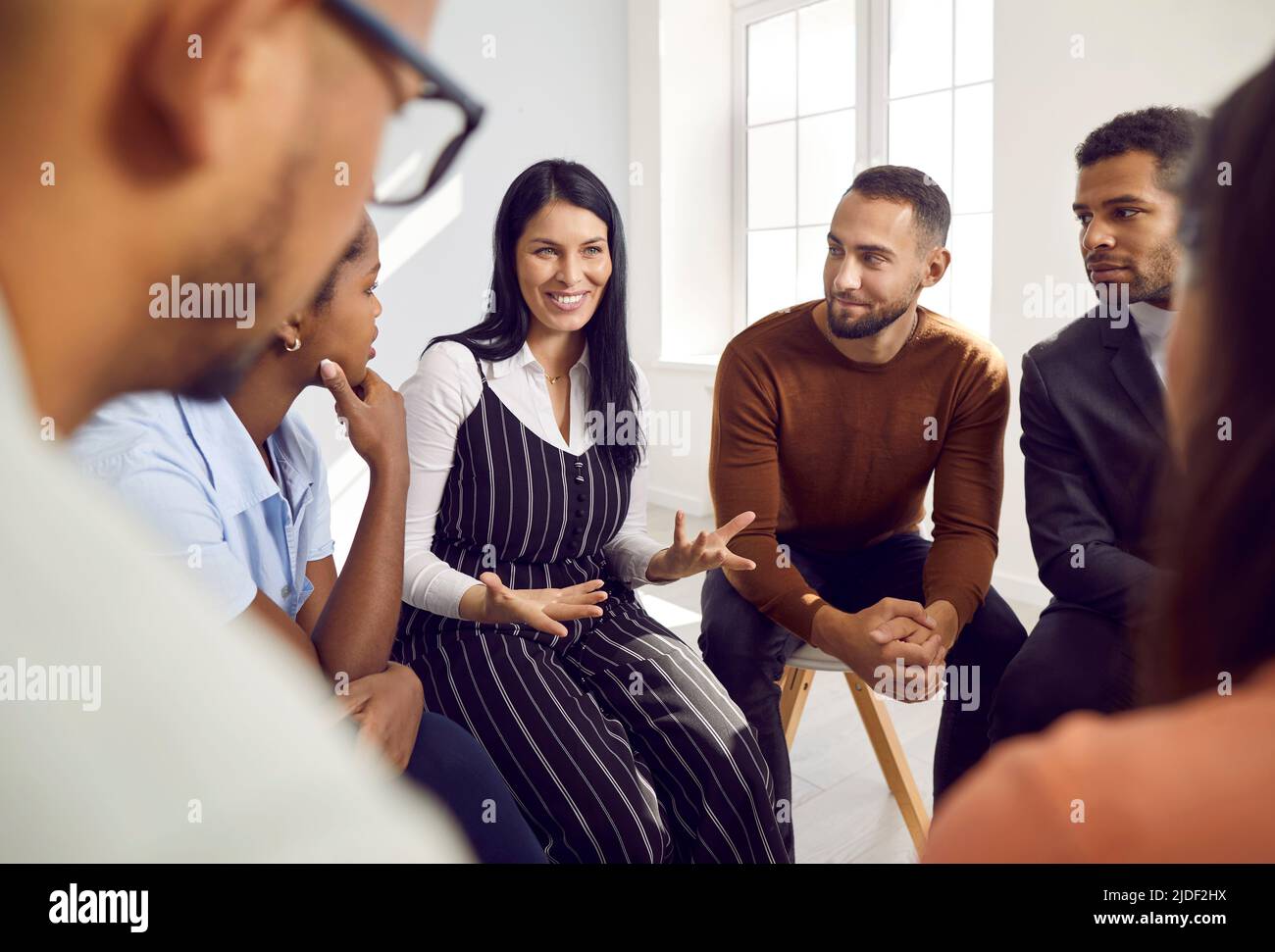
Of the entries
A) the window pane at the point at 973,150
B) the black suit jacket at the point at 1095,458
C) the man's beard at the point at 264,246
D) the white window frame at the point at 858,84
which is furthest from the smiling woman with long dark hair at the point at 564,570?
the white window frame at the point at 858,84

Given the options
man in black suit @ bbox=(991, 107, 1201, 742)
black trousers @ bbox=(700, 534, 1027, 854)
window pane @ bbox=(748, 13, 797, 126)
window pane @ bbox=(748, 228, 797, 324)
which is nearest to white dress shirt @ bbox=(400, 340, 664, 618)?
black trousers @ bbox=(700, 534, 1027, 854)

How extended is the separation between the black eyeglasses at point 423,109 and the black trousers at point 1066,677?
78 cm

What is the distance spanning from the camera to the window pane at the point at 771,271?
2514 millimetres

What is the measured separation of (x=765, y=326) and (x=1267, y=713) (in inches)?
36.3

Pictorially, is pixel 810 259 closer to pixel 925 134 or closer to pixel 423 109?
pixel 925 134

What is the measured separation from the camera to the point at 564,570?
0.90 meters

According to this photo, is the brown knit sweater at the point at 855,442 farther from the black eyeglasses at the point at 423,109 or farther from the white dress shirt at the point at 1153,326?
the black eyeglasses at the point at 423,109

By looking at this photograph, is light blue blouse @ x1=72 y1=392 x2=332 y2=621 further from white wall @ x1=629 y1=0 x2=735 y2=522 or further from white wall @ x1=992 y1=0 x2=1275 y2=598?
white wall @ x1=629 y1=0 x2=735 y2=522

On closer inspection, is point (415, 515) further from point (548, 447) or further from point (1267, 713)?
point (1267, 713)

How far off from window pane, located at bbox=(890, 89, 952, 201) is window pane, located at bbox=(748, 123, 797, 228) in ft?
1.11

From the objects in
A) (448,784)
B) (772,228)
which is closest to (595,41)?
(772,228)

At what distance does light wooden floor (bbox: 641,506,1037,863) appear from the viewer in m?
1.01

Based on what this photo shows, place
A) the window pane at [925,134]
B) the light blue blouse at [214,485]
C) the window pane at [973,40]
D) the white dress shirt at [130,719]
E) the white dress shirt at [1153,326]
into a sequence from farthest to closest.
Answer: the window pane at [925,134] → the window pane at [973,40] → the white dress shirt at [1153,326] → the light blue blouse at [214,485] → the white dress shirt at [130,719]

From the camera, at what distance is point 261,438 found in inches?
27.0
